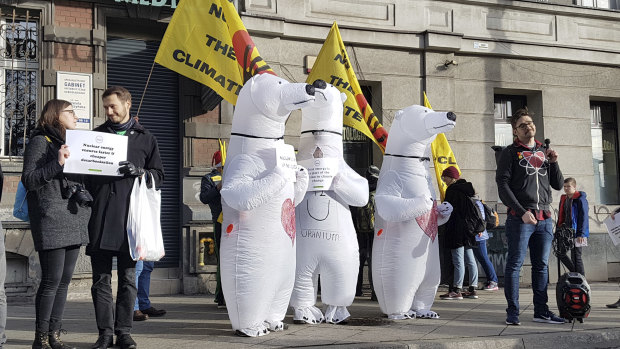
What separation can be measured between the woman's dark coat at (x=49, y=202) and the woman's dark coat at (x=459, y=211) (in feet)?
18.5

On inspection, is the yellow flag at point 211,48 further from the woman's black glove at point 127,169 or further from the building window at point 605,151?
the building window at point 605,151

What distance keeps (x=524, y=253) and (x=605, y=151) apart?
8.37m

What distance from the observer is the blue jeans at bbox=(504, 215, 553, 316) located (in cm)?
661

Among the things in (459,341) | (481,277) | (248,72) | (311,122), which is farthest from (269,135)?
(481,277)

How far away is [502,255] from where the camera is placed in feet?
38.3

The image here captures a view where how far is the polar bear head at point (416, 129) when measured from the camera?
700 centimetres

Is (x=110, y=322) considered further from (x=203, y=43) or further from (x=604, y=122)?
(x=604, y=122)

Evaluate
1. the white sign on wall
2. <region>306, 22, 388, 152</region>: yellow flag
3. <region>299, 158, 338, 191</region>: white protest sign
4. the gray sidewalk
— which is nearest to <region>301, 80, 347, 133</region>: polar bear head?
<region>299, 158, 338, 191</region>: white protest sign

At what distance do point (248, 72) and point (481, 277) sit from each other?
21.0 ft

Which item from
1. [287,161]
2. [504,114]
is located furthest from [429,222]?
[504,114]

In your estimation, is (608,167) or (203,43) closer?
(203,43)

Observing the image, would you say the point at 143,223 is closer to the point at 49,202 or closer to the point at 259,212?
the point at 49,202

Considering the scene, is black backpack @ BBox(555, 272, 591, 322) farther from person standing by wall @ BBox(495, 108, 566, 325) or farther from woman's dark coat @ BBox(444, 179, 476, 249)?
woman's dark coat @ BBox(444, 179, 476, 249)

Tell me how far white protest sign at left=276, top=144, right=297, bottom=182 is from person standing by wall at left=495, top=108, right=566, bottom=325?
2.17 metres
